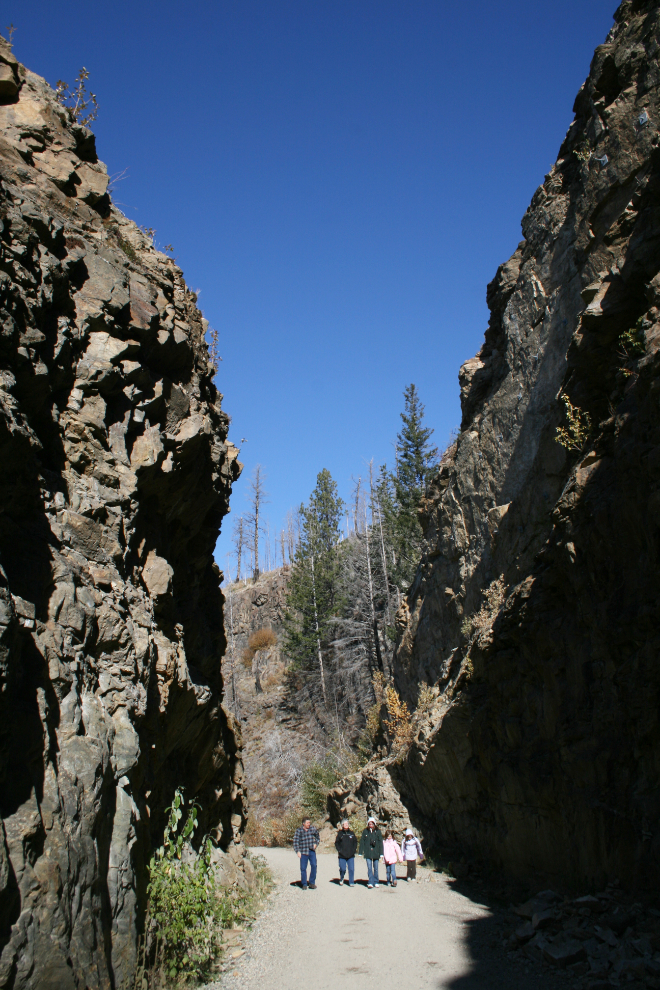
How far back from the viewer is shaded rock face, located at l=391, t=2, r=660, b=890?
787 cm

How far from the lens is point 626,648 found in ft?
26.6

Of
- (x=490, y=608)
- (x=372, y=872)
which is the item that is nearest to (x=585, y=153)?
(x=490, y=608)

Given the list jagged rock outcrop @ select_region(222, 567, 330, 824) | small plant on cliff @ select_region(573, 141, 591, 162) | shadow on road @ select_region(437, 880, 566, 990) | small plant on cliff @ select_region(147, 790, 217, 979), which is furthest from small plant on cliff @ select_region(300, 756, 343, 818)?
small plant on cliff @ select_region(573, 141, 591, 162)

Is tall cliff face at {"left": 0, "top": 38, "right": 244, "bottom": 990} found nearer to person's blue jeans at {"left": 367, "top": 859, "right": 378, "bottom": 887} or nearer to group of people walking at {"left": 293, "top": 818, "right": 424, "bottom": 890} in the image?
group of people walking at {"left": 293, "top": 818, "right": 424, "bottom": 890}

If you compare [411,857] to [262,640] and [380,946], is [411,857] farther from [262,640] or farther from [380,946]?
[262,640]

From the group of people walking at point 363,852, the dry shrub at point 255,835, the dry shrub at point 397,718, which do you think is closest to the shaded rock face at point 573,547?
the group of people walking at point 363,852

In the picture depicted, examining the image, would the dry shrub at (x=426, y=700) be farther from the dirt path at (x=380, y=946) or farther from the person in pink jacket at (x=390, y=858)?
the dirt path at (x=380, y=946)

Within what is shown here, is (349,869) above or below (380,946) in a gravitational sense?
below

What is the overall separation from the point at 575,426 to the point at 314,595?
29.2 m

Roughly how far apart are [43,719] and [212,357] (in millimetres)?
9082

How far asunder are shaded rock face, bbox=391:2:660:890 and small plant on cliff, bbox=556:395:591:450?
0.13m

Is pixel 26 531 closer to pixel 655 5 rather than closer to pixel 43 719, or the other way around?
pixel 43 719

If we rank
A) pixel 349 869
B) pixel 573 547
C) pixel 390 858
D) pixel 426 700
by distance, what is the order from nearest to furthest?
pixel 573 547, pixel 390 858, pixel 349 869, pixel 426 700

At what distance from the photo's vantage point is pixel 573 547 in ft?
30.1
